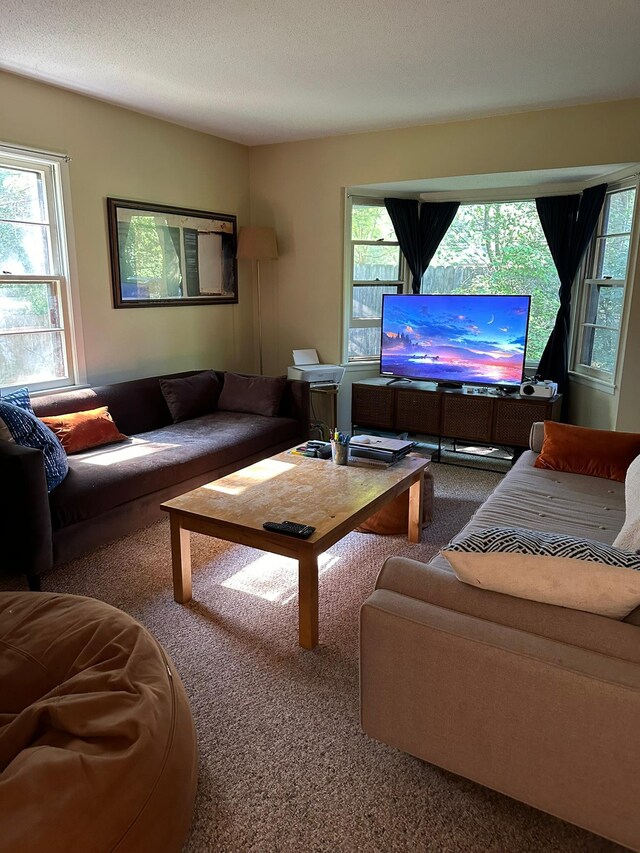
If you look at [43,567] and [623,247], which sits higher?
[623,247]

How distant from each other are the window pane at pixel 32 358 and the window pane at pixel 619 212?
4036 mm

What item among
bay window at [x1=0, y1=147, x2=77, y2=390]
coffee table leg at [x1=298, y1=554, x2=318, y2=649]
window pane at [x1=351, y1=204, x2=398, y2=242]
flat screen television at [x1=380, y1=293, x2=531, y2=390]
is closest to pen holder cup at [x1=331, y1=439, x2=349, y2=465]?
coffee table leg at [x1=298, y1=554, x2=318, y2=649]

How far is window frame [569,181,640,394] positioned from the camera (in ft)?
13.5

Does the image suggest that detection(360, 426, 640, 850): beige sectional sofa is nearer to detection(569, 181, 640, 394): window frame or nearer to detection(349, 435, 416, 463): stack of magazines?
detection(349, 435, 416, 463): stack of magazines

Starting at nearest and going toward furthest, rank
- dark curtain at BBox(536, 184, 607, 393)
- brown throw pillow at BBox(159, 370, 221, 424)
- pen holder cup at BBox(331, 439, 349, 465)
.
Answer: pen holder cup at BBox(331, 439, 349, 465), brown throw pillow at BBox(159, 370, 221, 424), dark curtain at BBox(536, 184, 607, 393)

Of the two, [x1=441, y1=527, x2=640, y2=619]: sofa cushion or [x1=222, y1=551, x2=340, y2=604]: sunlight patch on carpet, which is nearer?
[x1=441, y1=527, x2=640, y2=619]: sofa cushion

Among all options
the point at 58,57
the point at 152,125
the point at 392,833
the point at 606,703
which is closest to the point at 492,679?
the point at 606,703

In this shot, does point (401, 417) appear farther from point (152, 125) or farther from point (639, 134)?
point (152, 125)

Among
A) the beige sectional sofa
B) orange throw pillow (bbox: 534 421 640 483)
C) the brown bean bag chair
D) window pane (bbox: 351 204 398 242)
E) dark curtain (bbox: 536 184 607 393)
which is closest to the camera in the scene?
the brown bean bag chair

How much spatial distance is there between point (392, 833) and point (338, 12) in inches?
121

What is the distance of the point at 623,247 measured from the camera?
14.2 ft

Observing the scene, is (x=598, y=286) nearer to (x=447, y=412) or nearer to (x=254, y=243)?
(x=447, y=412)

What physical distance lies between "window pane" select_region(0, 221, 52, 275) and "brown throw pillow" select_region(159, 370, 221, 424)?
111 centimetres

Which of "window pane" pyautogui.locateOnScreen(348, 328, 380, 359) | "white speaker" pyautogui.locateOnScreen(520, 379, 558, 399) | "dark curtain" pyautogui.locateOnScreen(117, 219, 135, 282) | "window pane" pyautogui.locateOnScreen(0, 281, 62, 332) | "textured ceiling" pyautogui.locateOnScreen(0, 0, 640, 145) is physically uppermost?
"textured ceiling" pyautogui.locateOnScreen(0, 0, 640, 145)
